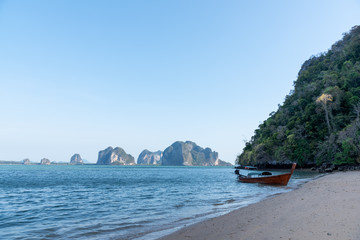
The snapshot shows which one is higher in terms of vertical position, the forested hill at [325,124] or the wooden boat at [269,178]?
the forested hill at [325,124]

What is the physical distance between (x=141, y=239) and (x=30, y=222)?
7063 millimetres

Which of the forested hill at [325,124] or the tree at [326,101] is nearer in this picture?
the forested hill at [325,124]

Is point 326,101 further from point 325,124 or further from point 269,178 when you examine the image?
point 269,178

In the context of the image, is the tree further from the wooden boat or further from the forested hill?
Answer: the wooden boat

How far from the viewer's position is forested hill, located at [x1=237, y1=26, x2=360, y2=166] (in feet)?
129

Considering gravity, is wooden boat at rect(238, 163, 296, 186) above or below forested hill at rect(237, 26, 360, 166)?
below

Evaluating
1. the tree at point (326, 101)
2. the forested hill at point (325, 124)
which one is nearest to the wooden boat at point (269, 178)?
the forested hill at point (325, 124)

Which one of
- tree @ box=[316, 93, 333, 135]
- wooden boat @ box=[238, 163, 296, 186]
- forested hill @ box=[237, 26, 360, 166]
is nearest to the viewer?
wooden boat @ box=[238, 163, 296, 186]

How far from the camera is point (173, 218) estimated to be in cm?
1065

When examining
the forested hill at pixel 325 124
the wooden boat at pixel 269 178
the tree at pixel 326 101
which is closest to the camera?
the wooden boat at pixel 269 178

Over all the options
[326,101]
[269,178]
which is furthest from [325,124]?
[269,178]

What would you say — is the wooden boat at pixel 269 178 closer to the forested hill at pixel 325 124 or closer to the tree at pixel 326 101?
the forested hill at pixel 325 124

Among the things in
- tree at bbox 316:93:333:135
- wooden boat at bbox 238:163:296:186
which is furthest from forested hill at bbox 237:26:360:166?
wooden boat at bbox 238:163:296:186

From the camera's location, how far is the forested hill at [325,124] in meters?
39.2
